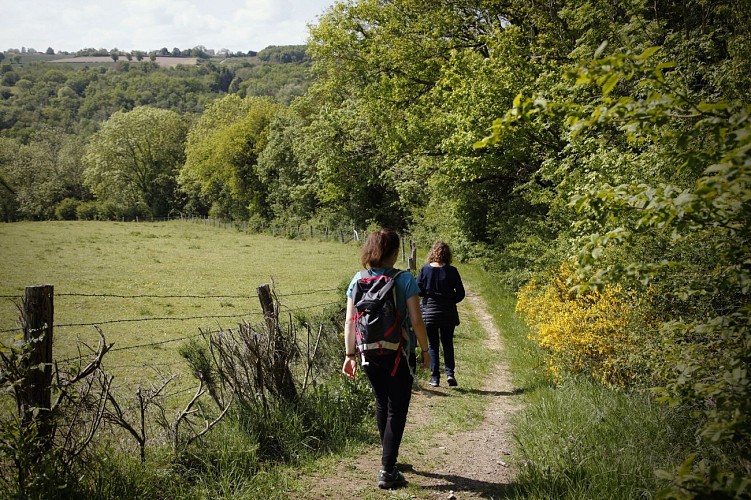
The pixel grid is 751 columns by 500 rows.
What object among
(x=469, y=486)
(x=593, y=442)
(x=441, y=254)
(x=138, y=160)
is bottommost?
(x=469, y=486)

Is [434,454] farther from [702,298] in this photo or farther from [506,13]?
[506,13]

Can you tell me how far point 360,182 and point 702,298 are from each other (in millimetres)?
26180

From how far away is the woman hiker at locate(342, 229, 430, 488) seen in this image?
429cm

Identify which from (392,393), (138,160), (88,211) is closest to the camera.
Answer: (392,393)

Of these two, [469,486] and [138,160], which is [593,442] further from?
[138,160]

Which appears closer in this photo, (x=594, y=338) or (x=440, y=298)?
(x=594, y=338)

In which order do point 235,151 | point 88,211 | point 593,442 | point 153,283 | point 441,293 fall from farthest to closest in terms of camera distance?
point 88,211 → point 235,151 → point 153,283 → point 441,293 → point 593,442

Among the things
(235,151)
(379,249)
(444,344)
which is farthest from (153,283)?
(235,151)

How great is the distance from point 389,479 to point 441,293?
3.24 m

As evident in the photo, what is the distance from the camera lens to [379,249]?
4402 millimetres

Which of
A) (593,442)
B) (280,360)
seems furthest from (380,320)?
(593,442)

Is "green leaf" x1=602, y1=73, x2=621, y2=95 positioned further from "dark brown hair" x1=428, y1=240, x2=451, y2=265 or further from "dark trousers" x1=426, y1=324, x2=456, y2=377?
"dark trousers" x1=426, y1=324, x2=456, y2=377

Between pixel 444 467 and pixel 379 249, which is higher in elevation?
pixel 379 249

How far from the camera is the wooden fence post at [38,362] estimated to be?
3691mm
